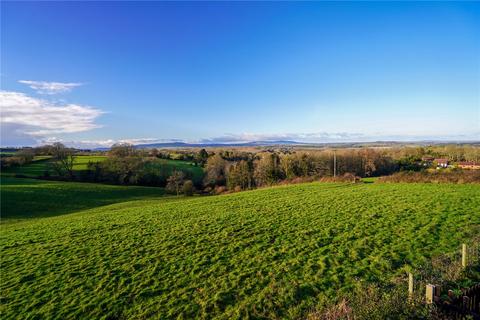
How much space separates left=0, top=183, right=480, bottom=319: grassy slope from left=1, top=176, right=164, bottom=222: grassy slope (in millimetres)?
14042

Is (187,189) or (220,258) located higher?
(220,258)

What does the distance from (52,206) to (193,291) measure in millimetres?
→ 33088

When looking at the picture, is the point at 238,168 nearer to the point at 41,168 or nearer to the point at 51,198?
the point at 51,198

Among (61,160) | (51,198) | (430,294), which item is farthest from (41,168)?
(430,294)

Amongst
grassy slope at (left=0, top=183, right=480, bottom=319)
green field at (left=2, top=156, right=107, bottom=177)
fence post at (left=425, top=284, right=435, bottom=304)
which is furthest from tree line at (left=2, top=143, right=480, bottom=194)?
fence post at (left=425, top=284, right=435, bottom=304)

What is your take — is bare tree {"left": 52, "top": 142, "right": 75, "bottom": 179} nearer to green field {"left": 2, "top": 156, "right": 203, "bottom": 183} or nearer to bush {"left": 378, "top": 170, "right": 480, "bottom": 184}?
green field {"left": 2, "top": 156, "right": 203, "bottom": 183}

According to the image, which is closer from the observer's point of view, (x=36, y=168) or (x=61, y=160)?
(x=61, y=160)

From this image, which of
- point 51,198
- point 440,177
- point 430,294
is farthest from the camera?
point 51,198

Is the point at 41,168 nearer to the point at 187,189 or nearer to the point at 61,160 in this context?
the point at 61,160

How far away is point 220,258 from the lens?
33.9 feet

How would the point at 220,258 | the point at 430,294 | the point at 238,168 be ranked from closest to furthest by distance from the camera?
the point at 430,294, the point at 220,258, the point at 238,168

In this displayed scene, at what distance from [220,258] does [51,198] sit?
Result: 35.7 metres

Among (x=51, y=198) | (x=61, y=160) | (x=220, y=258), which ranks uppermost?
(x=61, y=160)

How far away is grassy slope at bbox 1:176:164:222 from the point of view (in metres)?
29.7
